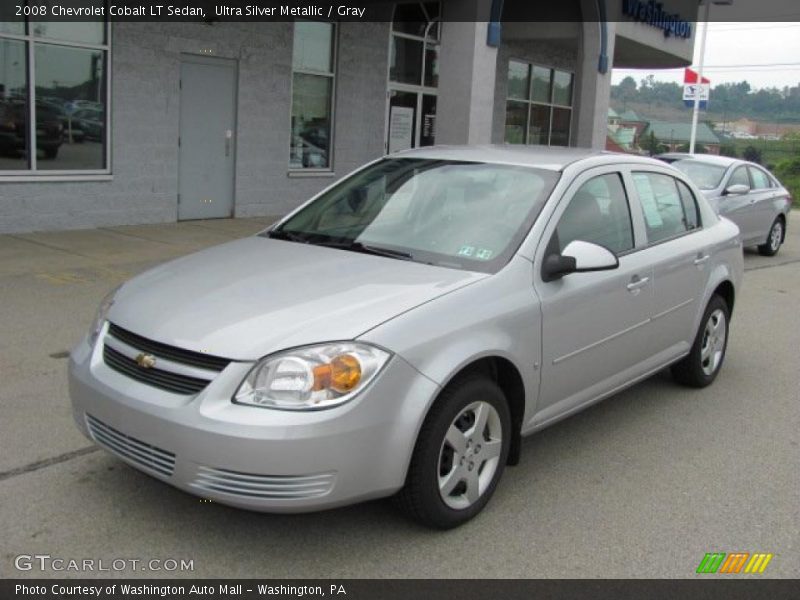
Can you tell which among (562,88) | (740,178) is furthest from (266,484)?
(562,88)

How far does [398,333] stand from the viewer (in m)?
3.34

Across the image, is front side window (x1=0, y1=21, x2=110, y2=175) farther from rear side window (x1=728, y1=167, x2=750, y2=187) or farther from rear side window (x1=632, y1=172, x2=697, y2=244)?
rear side window (x1=728, y1=167, x2=750, y2=187)

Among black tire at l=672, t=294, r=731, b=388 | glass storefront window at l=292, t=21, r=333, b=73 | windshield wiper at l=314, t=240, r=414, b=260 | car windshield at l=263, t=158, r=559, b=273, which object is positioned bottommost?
black tire at l=672, t=294, r=731, b=388

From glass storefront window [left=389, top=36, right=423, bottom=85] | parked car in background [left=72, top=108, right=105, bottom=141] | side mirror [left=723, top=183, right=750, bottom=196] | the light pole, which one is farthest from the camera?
the light pole

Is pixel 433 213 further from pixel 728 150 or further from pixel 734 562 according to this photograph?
pixel 728 150

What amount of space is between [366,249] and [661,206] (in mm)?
Result: 2173

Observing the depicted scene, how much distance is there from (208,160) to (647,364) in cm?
905

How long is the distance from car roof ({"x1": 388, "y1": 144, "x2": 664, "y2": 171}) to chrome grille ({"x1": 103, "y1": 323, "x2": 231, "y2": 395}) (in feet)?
7.28

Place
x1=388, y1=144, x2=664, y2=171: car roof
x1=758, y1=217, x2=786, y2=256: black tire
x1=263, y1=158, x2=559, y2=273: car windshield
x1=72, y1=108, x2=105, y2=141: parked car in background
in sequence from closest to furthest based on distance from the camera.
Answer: x1=263, y1=158, x2=559, y2=273: car windshield → x1=388, y1=144, x2=664, y2=171: car roof → x1=72, y1=108, x2=105, y2=141: parked car in background → x1=758, y1=217, x2=786, y2=256: black tire

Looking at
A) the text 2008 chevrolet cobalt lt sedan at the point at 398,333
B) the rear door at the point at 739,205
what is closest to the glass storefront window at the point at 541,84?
the rear door at the point at 739,205

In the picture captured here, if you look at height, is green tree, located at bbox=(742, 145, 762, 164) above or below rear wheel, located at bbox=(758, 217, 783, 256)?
above

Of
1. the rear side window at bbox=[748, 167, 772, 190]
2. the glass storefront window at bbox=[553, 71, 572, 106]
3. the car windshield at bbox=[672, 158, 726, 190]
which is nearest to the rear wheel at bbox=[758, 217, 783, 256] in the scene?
the rear side window at bbox=[748, 167, 772, 190]

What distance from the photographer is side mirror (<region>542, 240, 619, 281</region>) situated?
4062 millimetres

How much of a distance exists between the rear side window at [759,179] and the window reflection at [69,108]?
9784 mm
